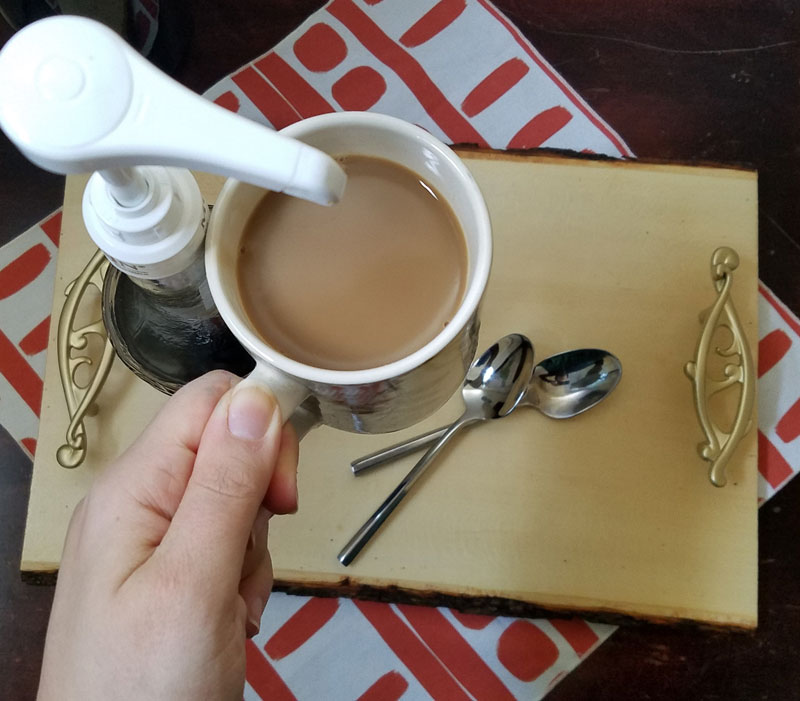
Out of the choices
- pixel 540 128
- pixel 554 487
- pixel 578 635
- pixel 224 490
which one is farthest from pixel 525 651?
pixel 540 128

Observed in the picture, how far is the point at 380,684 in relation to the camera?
610 millimetres

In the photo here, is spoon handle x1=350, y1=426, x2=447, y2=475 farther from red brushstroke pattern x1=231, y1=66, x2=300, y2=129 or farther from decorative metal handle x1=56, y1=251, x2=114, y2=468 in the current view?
red brushstroke pattern x1=231, y1=66, x2=300, y2=129

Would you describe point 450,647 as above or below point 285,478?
below

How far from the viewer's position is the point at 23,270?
681 mm

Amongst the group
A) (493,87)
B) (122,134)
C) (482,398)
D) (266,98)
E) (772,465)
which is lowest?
(772,465)

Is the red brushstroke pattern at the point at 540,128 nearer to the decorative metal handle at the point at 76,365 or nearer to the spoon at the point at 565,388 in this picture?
the spoon at the point at 565,388

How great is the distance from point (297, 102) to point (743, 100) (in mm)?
472

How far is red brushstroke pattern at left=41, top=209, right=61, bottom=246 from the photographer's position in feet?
2.27

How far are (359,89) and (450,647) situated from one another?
55cm

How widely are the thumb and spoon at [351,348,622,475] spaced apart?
22cm

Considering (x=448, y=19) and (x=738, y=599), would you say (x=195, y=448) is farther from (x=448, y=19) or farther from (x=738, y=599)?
(x=448, y=19)

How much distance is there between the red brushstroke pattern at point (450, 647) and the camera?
0.61 metres

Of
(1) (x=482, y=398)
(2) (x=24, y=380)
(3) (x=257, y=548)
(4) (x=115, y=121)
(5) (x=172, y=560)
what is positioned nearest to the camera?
(4) (x=115, y=121)

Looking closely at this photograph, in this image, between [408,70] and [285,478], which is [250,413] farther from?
[408,70]
